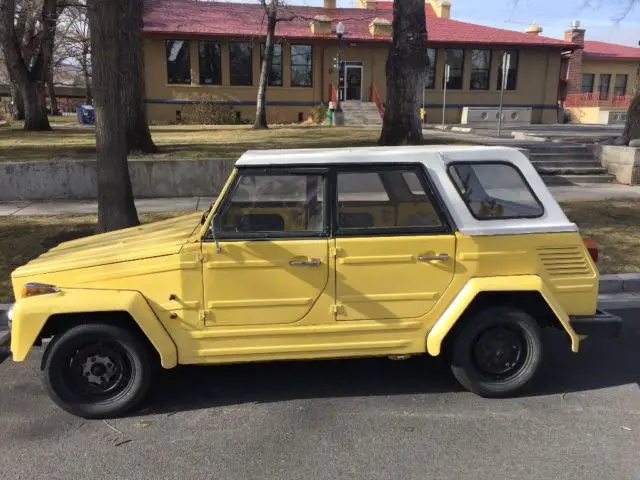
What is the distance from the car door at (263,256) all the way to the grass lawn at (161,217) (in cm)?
339

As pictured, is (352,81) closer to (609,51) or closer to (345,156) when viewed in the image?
(609,51)

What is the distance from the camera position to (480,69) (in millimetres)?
31188

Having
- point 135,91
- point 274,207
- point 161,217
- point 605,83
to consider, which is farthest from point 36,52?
point 605,83

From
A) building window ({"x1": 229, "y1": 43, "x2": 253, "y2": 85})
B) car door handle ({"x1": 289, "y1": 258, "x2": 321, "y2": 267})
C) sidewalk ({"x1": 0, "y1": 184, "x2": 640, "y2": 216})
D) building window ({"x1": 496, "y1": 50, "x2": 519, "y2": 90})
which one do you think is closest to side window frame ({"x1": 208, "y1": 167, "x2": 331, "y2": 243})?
car door handle ({"x1": 289, "y1": 258, "x2": 321, "y2": 267})

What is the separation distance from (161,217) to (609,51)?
140ft

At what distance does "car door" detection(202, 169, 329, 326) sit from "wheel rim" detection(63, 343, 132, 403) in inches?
26.0

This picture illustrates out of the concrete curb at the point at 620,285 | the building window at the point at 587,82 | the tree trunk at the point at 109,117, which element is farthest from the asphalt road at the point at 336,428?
the building window at the point at 587,82

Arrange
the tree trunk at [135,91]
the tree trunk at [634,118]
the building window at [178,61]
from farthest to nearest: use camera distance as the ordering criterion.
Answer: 1. the building window at [178,61]
2. the tree trunk at [634,118]
3. the tree trunk at [135,91]

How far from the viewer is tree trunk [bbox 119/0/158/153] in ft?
39.2

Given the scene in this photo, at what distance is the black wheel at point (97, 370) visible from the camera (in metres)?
3.54

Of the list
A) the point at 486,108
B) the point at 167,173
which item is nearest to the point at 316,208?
the point at 167,173

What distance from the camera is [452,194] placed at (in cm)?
376

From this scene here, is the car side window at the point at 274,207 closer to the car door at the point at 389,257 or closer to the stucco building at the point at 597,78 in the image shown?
the car door at the point at 389,257

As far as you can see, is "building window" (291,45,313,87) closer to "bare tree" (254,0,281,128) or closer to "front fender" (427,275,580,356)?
"bare tree" (254,0,281,128)
